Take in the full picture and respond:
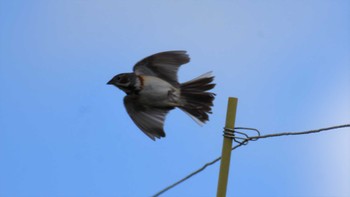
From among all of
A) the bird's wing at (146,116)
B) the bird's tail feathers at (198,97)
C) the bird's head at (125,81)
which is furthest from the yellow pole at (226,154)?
the bird's head at (125,81)

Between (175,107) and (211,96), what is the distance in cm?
27

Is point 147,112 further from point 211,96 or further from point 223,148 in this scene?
point 223,148

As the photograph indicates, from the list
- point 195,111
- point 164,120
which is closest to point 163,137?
point 164,120

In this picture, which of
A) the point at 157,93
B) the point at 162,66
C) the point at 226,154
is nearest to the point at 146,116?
the point at 157,93

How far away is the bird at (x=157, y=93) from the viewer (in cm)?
385

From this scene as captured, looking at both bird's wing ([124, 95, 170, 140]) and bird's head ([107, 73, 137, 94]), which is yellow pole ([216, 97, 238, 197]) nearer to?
bird's wing ([124, 95, 170, 140])

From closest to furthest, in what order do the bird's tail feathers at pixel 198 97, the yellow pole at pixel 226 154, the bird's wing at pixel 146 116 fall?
the yellow pole at pixel 226 154, the bird's wing at pixel 146 116, the bird's tail feathers at pixel 198 97

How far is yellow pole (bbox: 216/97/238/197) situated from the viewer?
10.4 feet

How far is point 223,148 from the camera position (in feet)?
10.7

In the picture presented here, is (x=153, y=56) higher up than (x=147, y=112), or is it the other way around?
(x=153, y=56)

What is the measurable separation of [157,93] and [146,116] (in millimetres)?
160

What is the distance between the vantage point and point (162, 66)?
13.0 ft

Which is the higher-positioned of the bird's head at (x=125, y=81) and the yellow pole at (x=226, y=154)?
the bird's head at (x=125, y=81)

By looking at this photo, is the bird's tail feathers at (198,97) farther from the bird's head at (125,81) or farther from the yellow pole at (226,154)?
the yellow pole at (226,154)
